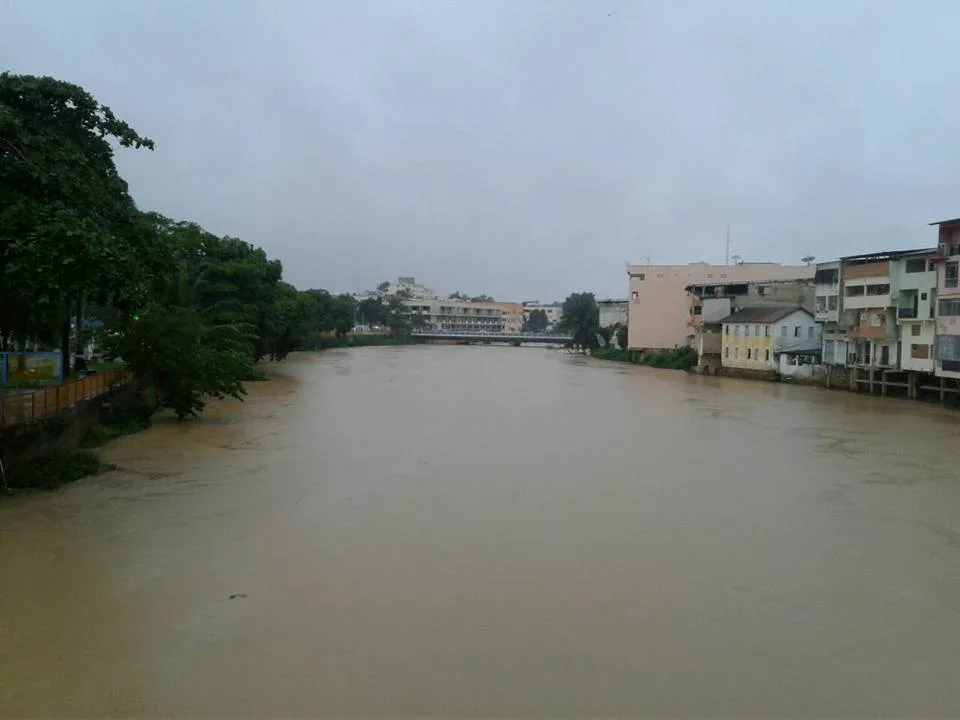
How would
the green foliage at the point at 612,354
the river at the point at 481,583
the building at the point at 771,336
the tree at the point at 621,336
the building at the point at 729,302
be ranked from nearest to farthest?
the river at the point at 481,583, the building at the point at 771,336, the building at the point at 729,302, the green foliage at the point at 612,354, the tree at the point at 621,336

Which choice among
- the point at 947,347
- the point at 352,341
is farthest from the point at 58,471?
the point at 352,341

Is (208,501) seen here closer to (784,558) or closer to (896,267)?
(784,558)

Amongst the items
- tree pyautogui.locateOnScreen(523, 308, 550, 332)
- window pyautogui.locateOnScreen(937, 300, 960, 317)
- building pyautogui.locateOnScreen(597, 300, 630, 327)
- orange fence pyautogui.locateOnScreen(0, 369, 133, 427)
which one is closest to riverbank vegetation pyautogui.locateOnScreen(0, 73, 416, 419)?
orange fence pyautogui.locateOnScreen(0, 369, 133, 427)

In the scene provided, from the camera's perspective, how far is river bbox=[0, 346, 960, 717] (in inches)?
221

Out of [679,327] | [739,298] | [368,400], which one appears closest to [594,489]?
[368,400]

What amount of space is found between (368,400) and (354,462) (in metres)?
11.6

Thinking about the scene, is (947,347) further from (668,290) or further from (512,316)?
(512,316)

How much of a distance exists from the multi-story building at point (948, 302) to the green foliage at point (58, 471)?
2467 cm

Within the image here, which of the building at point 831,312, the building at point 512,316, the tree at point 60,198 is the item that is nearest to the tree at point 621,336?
the building at point 831,312

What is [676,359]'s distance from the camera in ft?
155

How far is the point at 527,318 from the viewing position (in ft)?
415

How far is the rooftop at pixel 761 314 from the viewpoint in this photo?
1470 inches

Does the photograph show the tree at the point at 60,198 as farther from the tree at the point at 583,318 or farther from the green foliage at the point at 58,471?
the tree at the point at 583,318

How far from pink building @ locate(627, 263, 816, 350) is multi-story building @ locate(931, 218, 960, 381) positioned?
26161mm
